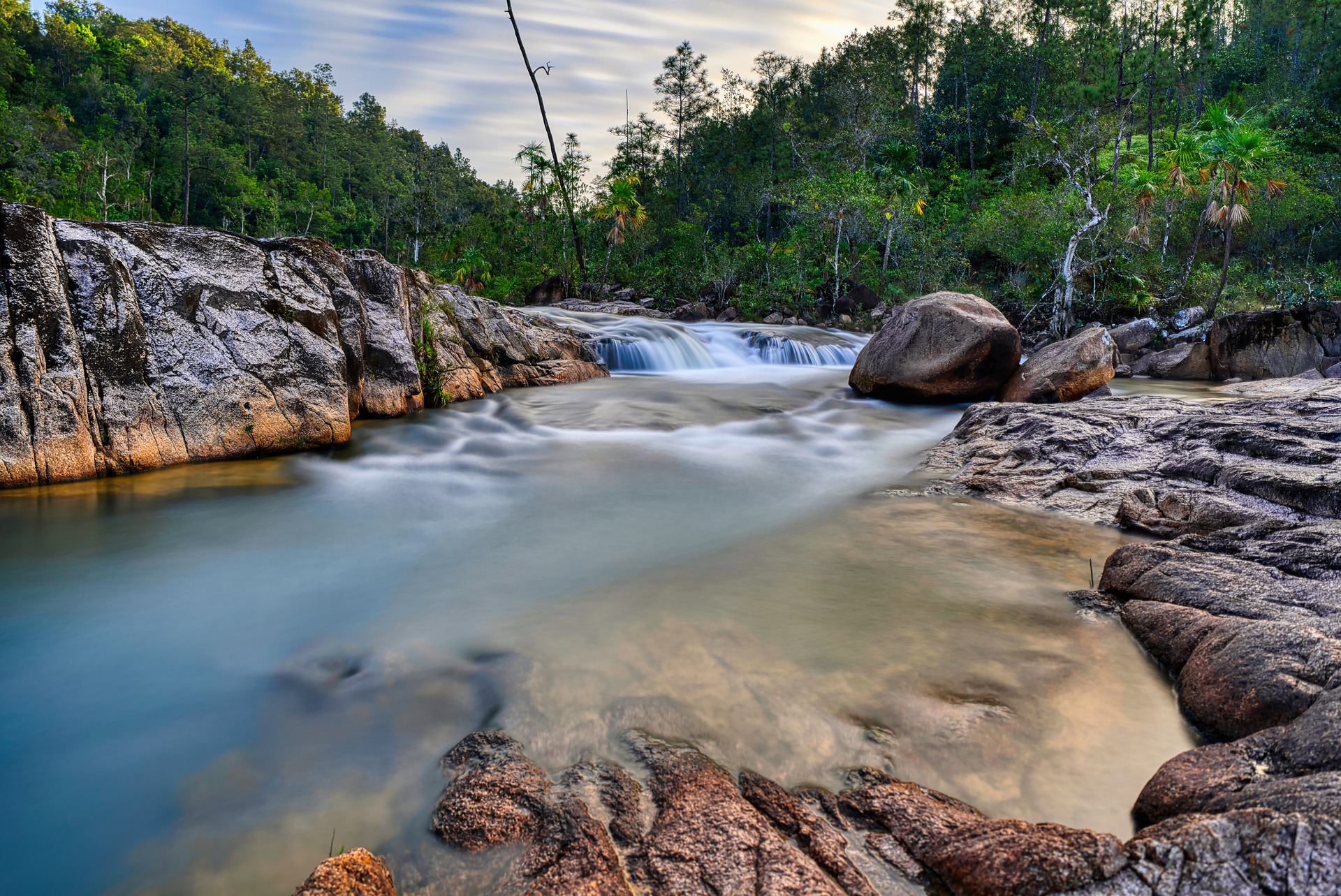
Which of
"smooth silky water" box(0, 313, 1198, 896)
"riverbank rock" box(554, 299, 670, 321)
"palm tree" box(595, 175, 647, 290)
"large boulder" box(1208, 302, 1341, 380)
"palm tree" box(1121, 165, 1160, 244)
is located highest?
"palm tree" box(595, 175, 647, 290)

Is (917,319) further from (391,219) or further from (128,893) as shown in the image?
(391,219)

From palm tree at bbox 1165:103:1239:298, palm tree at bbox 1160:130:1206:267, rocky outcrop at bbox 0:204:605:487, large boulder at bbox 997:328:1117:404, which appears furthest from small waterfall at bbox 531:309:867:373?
palm tree at bbox 1160:130:1206:267

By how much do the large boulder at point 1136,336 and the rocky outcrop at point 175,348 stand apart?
16.2 metres

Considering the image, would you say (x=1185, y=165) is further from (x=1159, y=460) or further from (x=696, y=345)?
(x=1159, y=460)

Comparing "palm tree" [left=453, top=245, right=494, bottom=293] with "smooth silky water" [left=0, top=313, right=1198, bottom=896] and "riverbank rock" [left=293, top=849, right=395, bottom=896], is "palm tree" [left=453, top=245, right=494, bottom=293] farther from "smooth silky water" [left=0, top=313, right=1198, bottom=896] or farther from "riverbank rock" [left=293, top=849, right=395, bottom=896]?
"riverbank rock" [left=293, top=849, right=395, bottom=896]

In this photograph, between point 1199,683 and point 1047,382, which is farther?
point 1047,382

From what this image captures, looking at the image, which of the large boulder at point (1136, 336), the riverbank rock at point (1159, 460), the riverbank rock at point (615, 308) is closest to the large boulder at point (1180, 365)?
the large boulder at point (1136, 336)

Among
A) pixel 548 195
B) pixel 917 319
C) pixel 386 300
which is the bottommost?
pixel 917 319

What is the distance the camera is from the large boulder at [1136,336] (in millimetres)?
16156

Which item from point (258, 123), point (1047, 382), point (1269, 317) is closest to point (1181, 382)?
point (1269, 317)

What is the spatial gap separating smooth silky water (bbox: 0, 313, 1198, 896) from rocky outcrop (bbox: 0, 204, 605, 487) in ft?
1.04

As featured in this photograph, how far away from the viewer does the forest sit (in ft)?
68.2

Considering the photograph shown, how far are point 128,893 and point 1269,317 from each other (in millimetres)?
17715

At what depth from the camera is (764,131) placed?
41.7 meters
